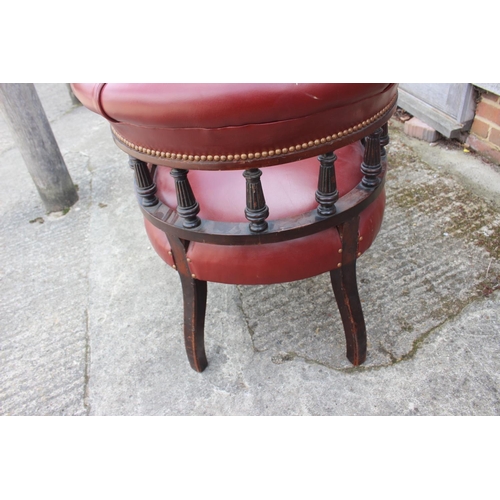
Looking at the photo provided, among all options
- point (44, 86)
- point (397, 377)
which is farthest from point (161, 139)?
point (44, 86)

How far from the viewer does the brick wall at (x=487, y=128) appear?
2.00 metres

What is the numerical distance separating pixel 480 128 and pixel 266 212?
174 centimetres

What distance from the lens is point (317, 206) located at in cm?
98

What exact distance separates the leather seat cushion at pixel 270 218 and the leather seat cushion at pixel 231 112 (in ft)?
0.65

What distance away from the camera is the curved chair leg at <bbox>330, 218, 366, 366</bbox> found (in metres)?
1.03

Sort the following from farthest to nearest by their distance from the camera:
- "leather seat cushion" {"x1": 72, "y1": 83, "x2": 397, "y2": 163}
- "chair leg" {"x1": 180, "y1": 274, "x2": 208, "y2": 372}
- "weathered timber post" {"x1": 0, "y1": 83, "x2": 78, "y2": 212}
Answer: "weathered timber post" {"x1": 0, "y1": 83, "x2": 78, "y2": 212} < "chair leg" {"x1": 180, "y1": 274, "x2": 208, "y2": 372} < "leather seat cushion" {"x1": 72, "y1": 83, "x2": 397, "y2": 163}

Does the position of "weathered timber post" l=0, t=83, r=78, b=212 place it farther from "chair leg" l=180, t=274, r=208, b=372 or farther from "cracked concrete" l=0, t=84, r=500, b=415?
"chair leg" l=180, t=274, r=208, b=372

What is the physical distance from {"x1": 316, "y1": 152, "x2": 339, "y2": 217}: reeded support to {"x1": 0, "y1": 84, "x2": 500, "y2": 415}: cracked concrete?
62 centimetres

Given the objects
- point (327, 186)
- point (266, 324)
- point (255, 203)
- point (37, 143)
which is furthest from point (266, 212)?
point (37, 143)

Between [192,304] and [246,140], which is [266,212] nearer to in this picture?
[246,140]

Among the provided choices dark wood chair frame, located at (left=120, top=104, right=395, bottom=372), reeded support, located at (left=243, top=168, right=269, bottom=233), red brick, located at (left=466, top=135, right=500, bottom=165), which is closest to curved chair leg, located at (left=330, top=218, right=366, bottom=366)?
dark wood chair frame, located at (left=120, top=104, right=395, bottom=372)

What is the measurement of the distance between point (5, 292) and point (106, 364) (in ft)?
2.14

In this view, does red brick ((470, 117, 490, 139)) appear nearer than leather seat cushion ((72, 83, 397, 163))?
No

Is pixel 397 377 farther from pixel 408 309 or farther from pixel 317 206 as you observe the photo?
pixel 317 206
